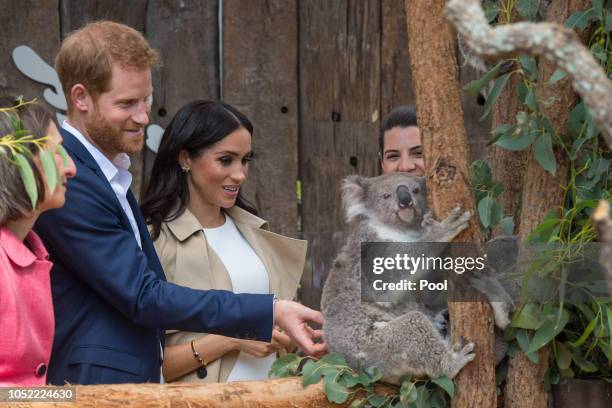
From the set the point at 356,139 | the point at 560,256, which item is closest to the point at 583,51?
the point at 560,256

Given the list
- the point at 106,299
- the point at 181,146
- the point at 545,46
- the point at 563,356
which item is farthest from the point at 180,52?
the point at 545,46

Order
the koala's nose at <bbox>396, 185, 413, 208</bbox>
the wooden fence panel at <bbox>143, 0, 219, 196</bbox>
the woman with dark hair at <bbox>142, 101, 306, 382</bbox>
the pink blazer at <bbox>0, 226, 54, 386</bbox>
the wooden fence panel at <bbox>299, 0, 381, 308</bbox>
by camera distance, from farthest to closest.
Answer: the wooden fence panel at <bbox>299, 0, 381, 308</bbox>, the wooden fence panel at <bbox>143, 0, 219, 196</bbox>, the woman with dark hair at <bbox>142, 101, 306, 382</bbox>, the koala's nose at <bbox>396, 185, 413, 208</bbox>, the pink blazer at <bbox>0, 226, 54, 386</bbox>

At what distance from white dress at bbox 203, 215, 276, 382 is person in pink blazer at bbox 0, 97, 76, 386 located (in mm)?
881

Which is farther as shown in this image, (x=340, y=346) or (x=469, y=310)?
(x=340, y=346)

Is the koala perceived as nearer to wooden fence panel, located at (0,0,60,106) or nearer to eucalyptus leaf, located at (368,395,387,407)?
eucalyptus leaf, located at (368,395,387,407)

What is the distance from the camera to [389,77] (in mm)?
4258

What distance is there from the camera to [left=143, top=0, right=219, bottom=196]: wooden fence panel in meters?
4.11

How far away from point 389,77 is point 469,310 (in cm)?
201

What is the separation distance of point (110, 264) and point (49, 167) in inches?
20.2

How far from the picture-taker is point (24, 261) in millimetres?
2223

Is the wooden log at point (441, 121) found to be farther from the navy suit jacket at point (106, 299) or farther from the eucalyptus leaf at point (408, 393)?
the navy suit jacket at point (106, 299)

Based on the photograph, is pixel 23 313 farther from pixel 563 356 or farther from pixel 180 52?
pixel 180 52

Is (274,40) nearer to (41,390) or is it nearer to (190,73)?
(190,73)

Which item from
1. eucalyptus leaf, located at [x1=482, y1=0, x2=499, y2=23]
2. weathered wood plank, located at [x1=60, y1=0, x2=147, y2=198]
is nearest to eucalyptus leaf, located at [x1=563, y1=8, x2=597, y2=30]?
eucalyptus leaf, located at [x1=482, y1=0, x2=499, y2=23]
